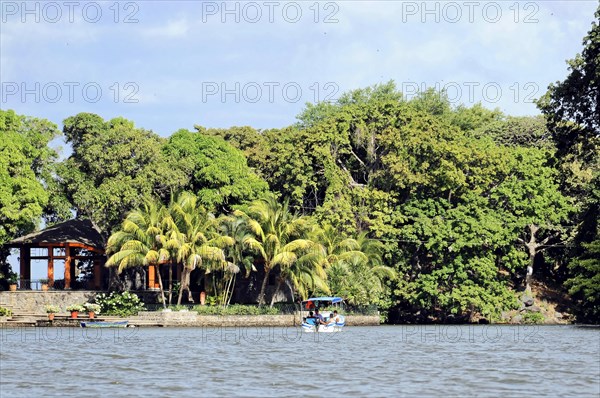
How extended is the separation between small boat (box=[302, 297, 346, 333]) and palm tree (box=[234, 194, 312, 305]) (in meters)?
2.76

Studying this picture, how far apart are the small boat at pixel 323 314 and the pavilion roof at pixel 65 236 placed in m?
13.0

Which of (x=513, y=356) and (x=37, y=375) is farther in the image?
(x=513, y=356)

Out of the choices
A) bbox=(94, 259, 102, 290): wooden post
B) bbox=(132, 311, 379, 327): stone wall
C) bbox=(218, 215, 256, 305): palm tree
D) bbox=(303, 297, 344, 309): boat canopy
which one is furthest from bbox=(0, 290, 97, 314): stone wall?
bbox=(303, 297, 344, 309): boat canopy

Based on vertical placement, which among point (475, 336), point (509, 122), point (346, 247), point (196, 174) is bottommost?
point (475, 336)

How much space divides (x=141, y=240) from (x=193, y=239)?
2819mm

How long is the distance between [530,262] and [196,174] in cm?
2203

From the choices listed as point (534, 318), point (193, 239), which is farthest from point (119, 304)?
point (534, 318)

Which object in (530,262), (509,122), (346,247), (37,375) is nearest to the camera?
(37,375)

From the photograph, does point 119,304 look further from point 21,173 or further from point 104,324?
point 21,173

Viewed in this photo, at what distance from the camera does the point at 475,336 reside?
48938 millimetres

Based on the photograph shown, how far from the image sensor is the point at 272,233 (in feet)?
195

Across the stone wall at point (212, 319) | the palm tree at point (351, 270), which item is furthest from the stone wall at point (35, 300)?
the palm tree at point (351, 270)

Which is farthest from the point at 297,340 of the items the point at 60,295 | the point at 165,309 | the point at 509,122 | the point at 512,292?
the point at 509,122

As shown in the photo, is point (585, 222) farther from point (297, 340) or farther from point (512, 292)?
point (297, 340)
